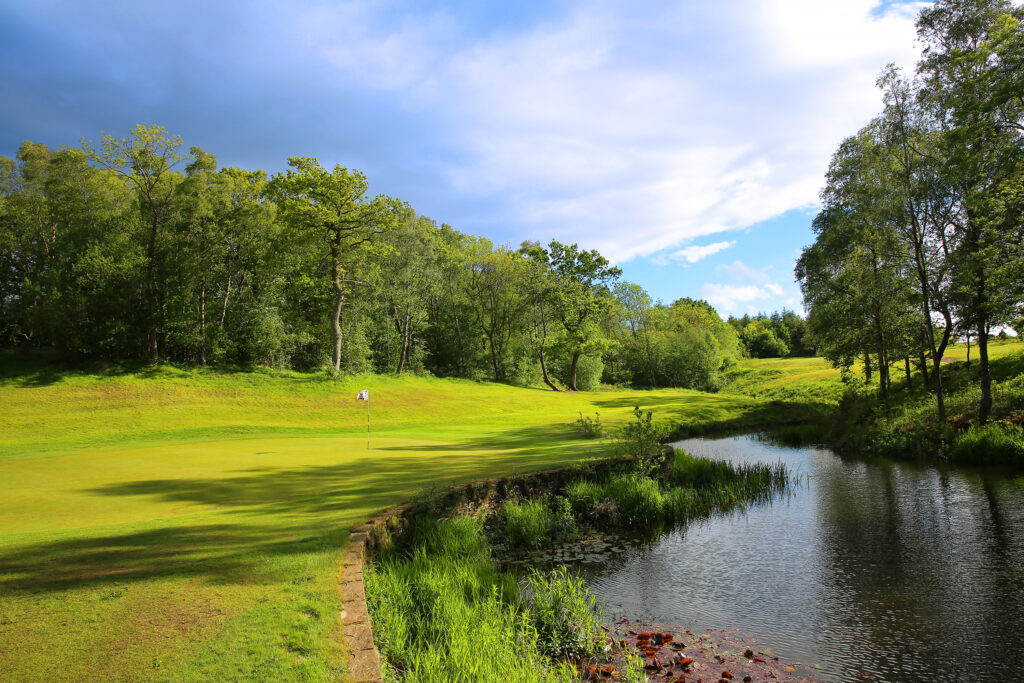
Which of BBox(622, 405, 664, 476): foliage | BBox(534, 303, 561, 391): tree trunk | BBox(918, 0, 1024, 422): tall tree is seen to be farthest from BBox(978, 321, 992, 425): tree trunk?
BBox(534, 303, 561, 391): tree trunk

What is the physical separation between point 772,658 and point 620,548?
4.37 metres

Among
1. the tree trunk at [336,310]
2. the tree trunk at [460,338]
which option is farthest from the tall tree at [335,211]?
the tree trunk at [460,338]

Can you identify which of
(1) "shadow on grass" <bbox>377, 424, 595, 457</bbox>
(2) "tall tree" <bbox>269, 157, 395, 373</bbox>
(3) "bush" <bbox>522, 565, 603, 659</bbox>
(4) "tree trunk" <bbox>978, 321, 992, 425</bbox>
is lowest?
(3) "bush" <bbox>522, 565, 603, 659</bbox>

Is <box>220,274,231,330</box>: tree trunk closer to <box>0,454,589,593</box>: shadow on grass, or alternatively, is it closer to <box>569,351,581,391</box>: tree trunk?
<box>0,454,589,593</box>: shadow on grass

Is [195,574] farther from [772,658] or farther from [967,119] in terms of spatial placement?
[967,119]

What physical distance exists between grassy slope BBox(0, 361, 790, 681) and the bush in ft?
8.91

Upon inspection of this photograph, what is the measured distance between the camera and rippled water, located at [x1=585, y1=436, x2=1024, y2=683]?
255 inches

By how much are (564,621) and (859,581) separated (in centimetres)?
516

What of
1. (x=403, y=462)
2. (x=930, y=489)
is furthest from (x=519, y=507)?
(x=930, y=489)

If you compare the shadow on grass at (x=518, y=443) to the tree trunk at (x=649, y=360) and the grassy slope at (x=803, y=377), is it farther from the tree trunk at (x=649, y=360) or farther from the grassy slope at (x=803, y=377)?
the tree trunk at (x=649, y=360)

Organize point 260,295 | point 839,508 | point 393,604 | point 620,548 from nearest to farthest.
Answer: point 393,604 < point 620,548 < point 839,508 < point 260,295

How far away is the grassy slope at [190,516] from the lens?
4484 millimetres

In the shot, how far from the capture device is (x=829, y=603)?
7836 mm

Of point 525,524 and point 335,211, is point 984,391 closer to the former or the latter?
point 525,524
